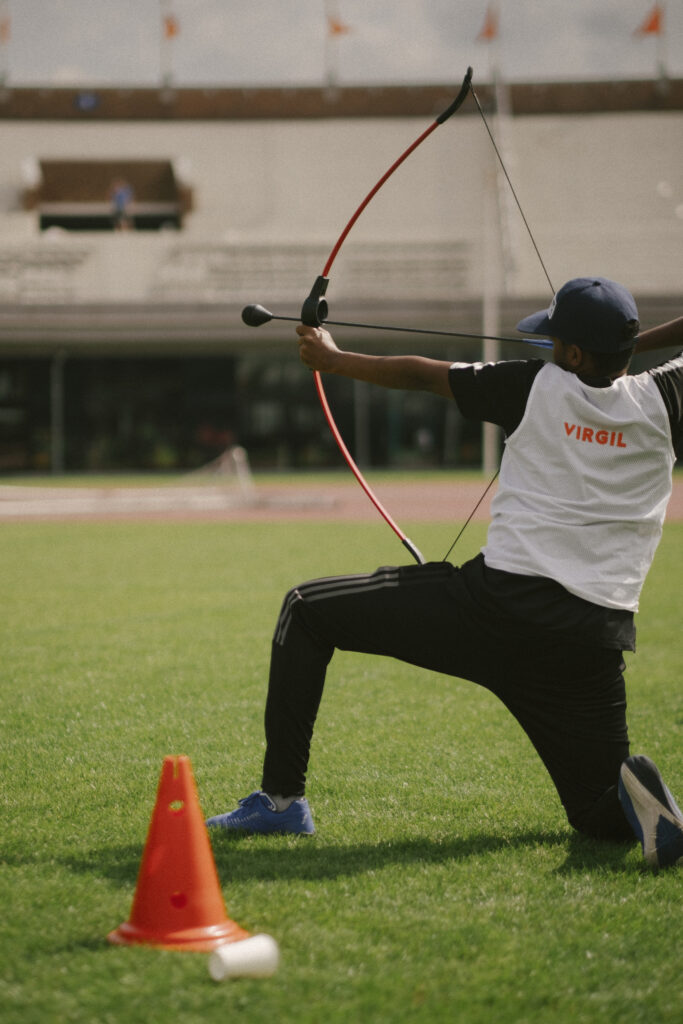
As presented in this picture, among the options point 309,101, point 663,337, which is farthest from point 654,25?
point 663,337

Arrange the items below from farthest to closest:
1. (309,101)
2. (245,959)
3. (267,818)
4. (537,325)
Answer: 1. (309,101)
2. (267,818)
3. (537,325)
4. (245,959)

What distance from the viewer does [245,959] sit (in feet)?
8.66

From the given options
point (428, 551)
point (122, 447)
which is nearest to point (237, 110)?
point (122, 447)

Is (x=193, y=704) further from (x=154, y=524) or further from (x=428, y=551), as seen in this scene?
(x=154, y=524)

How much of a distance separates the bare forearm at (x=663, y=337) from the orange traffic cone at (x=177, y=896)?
2.25 meters

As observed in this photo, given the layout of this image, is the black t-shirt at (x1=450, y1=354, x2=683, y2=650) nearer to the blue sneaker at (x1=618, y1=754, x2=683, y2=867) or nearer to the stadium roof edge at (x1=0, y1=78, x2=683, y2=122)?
the blue sneaker at (x1=618, y1=754, x2=683, y2=867)

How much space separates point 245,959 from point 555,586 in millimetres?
1488

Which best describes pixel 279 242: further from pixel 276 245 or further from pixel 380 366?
pixel 380 366

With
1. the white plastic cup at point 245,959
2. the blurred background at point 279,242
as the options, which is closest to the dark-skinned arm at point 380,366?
the white plastic cup at point 245,959

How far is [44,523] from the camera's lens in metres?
18.3

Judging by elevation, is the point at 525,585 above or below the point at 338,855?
above

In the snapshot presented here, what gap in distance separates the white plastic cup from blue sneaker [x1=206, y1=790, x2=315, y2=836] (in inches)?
45.4

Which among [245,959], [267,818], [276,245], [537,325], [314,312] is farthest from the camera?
[276,245]

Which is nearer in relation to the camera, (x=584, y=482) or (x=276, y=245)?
(x=584, y=482)
